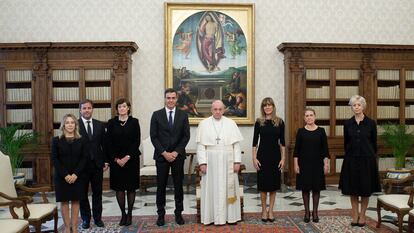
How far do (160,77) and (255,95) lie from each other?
6.86ft

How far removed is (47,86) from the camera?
7891 mm

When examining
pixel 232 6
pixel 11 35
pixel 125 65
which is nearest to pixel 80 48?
pixel 125 65

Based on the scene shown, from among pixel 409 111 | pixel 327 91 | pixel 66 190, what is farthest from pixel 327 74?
pixel 66 190

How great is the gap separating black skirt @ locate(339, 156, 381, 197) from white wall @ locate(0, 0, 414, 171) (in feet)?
11.9

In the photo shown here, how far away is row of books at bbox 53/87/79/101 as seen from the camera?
313 inches

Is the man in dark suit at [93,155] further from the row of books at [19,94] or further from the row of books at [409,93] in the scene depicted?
the row of books at [409,93]

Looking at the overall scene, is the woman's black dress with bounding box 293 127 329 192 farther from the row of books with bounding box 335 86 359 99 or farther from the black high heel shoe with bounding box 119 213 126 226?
the row of books with bounding box 335 86 359 99

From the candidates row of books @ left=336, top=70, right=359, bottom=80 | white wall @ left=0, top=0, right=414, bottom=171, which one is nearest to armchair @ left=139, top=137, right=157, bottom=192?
white wall @ left=0, top=0, right=414, bottom=171

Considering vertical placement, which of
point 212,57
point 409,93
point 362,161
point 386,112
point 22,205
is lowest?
point 22,205

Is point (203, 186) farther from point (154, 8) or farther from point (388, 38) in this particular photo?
point (388, 38)

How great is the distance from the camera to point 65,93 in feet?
26.1

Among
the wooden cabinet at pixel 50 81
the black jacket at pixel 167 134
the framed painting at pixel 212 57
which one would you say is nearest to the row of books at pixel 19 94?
the wooden cabinet at pixel 50 81

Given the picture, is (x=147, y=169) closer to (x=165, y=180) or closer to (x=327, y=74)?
(x=165, y=180)

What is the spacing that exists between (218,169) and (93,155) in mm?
1619
